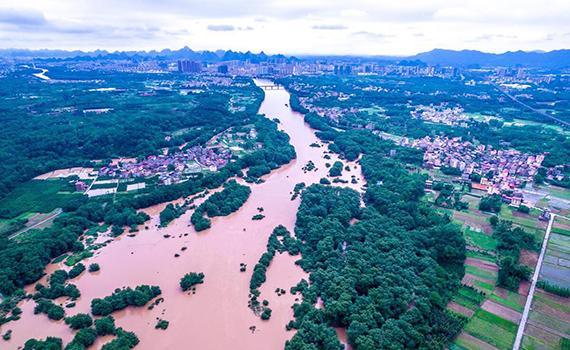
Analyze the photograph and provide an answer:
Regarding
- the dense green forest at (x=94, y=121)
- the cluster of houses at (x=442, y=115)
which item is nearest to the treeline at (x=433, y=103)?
the cluster of houses at (x=442, y=115)

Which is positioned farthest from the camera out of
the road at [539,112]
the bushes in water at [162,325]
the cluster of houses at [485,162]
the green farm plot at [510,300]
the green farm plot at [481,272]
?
the road at [539,112]

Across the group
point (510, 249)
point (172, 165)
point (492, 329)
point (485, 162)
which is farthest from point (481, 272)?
point (172, 165)

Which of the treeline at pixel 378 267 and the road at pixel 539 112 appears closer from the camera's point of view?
the treeline at pixel 378 267

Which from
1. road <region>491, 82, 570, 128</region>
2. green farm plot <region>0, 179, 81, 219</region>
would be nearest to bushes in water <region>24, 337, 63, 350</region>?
green farm plot <region>0, 179, 81, 219</region>

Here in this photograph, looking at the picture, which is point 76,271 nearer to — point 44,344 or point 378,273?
point 44,344

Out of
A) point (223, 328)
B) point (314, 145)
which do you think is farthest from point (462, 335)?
point (314, 145)

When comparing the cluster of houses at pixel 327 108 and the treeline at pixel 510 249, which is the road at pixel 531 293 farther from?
the cluster of houses at pixel 327 108

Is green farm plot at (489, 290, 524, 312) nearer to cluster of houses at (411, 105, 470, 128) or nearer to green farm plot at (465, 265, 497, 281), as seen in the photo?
green farm plot at (465, 265, 497, 281)
